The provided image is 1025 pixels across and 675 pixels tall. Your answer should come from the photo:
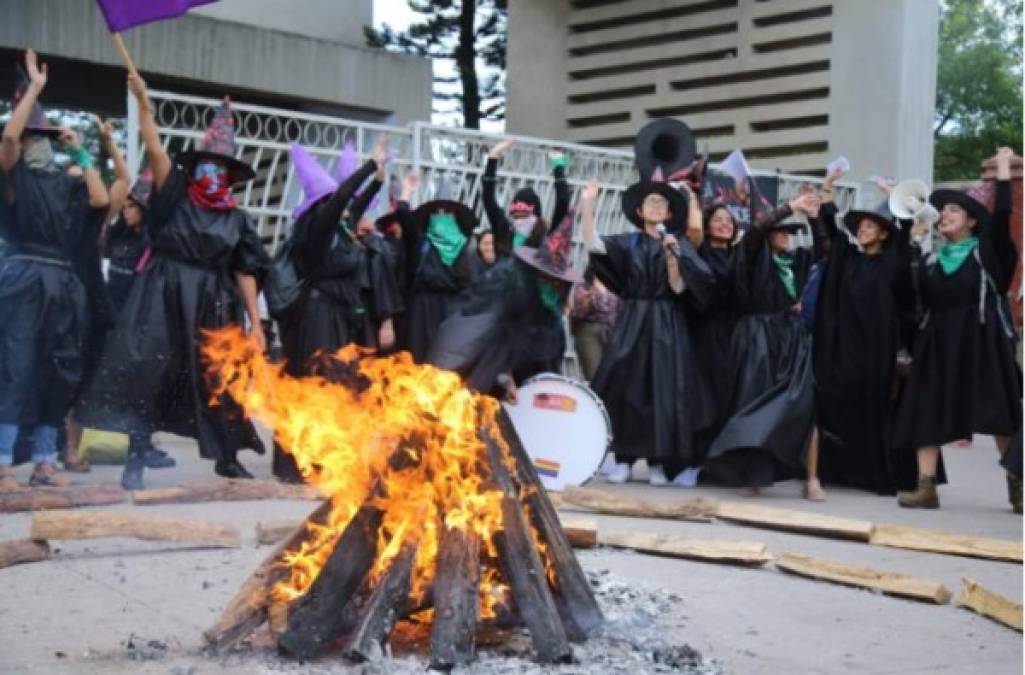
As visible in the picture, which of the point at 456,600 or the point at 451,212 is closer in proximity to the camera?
the point at 456,600

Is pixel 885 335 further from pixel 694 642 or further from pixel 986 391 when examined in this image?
pixel 694 642

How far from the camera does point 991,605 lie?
596cm

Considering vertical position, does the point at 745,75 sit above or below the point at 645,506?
above

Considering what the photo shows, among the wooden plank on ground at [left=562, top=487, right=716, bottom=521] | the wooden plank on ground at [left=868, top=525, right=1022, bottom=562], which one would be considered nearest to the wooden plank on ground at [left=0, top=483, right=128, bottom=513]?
the wooden plank on ground at [left=562, top=487, right=716, bottom=521]

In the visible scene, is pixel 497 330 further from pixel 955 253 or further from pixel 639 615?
pixel 955 253

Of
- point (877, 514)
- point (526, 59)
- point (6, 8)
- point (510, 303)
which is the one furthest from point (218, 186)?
point (526, 59)

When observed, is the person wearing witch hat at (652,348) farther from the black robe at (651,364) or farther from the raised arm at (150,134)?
the raised arm at (150,134)

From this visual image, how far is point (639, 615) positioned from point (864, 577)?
1.47 meters

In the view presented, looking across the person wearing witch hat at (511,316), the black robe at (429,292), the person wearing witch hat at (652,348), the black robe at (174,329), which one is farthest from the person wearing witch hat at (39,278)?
the person wearing witch hat at (652,348)

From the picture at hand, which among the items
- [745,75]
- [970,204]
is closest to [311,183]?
[970,204]

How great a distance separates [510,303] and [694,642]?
2.84 m

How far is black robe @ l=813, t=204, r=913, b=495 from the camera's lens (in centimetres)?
1059

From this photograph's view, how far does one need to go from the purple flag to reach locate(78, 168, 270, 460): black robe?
93 centimetres

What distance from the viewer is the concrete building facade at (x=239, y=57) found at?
1678cm
